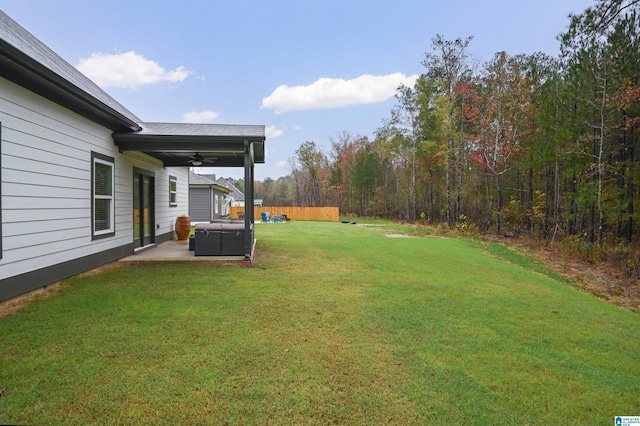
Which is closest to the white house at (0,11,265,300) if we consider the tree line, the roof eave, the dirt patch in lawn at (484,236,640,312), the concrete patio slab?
the roof eave

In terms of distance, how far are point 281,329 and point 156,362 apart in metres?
1.21

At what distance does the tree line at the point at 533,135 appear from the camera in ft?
29.9

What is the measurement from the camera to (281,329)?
3.40 metres

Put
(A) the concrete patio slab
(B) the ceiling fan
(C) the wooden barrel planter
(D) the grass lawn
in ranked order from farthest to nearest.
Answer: (C) the wooden barrel planter, (B) the ceiling fan, (A) the concrete patio slab, (D) the grass lawn

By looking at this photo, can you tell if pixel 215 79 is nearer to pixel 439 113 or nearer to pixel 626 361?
pixel 439 113

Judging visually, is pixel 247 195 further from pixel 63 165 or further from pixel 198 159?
pixel 63 165

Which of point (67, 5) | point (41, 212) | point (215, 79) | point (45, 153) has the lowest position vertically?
point (41, 212)

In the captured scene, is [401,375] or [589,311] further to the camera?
[589,311]

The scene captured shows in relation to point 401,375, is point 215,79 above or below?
above

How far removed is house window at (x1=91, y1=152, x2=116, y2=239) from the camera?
582cm

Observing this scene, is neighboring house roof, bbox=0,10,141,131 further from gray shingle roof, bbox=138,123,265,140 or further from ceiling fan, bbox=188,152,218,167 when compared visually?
ceiling fan, bbox=188,152,218,167

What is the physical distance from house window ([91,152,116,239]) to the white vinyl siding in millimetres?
83

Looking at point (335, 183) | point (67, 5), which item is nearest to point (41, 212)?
point (67, 5)

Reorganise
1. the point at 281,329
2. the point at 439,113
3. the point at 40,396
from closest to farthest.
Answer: the point at 40,396, the point at 281,329, the point at 439,113
